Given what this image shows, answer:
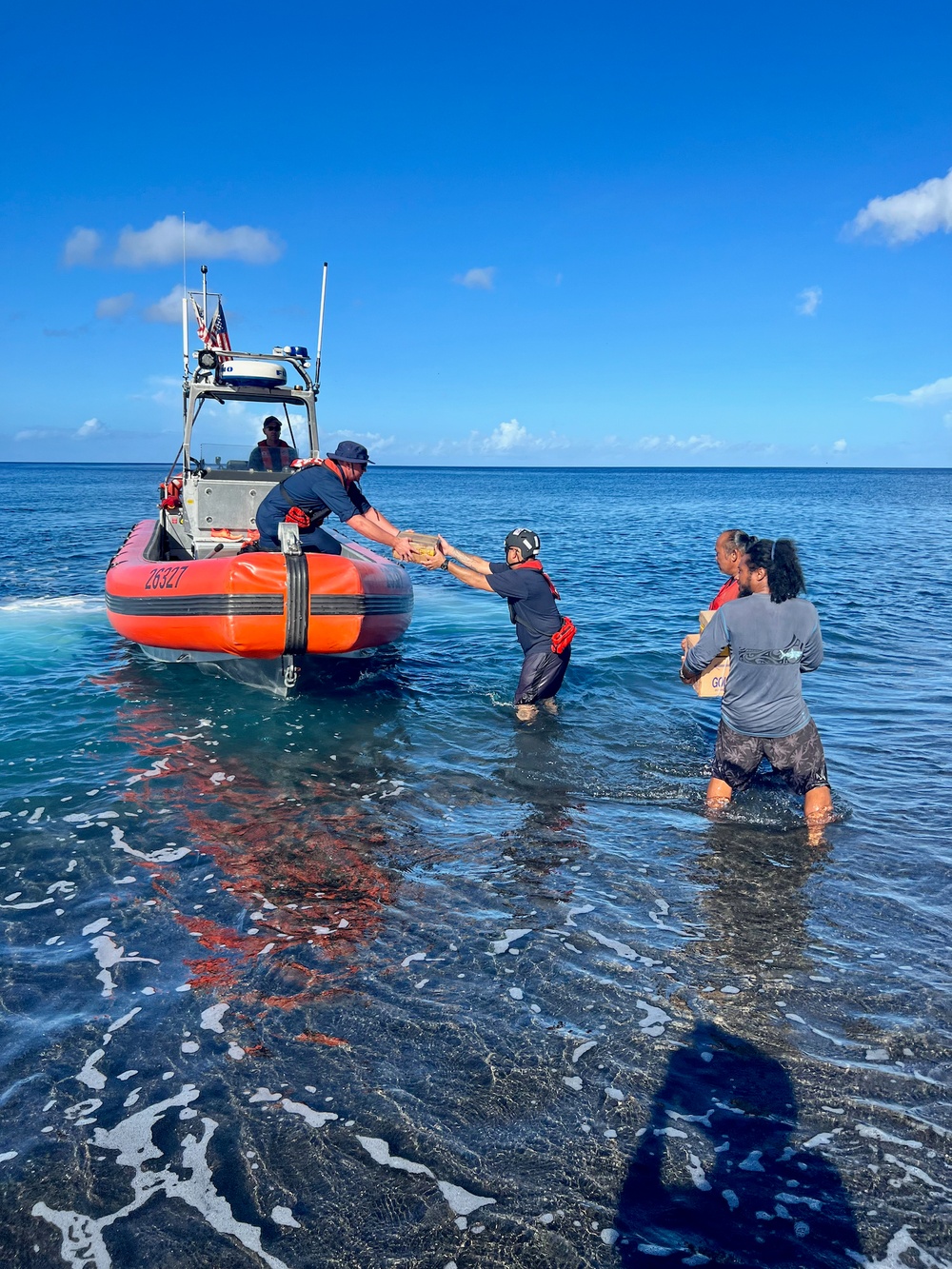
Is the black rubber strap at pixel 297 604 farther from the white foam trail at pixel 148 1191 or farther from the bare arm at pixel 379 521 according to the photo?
the white foam trail at pixel 148 1191

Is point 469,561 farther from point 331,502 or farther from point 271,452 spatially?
point 271,452

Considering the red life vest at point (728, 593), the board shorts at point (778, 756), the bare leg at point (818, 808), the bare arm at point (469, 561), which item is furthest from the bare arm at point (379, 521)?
the bare leg at point (818, 808)

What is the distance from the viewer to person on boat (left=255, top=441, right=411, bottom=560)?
7.69 meters

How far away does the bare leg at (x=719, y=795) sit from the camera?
578cm

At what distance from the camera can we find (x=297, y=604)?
25.5ft

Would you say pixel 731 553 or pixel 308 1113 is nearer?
pixel 308 1113

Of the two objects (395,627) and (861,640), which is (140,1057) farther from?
(861,640)

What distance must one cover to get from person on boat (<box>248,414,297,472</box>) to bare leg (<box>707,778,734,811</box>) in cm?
713

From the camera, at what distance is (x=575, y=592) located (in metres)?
16.4

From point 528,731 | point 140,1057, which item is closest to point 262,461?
point 528,731

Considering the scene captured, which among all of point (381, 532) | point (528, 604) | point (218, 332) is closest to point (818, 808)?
point (528, 604)

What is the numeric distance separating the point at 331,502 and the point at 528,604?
6.76ft

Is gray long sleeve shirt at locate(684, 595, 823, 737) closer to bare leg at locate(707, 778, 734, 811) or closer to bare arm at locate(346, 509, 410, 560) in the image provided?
bare leg at locate(707, 778, 734, 811)

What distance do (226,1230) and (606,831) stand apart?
349cm
